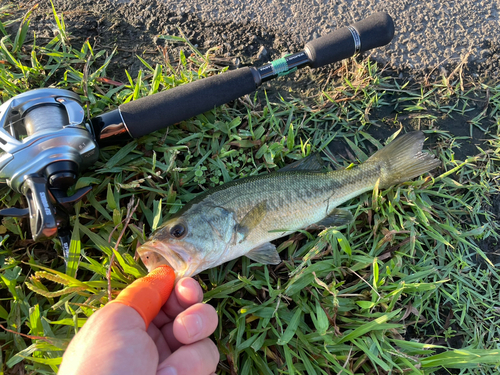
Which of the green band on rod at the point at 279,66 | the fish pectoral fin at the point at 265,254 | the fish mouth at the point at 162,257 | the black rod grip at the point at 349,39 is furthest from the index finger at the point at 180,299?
the black rod grip at the point at 349,39

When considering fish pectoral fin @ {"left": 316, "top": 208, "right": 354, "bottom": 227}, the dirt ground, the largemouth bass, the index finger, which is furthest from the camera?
the dirt ground

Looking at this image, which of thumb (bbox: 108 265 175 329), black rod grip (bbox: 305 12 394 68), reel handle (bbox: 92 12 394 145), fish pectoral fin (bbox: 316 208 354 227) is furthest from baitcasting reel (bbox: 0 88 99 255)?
black rod grip (bbox: 305 12 394 68)

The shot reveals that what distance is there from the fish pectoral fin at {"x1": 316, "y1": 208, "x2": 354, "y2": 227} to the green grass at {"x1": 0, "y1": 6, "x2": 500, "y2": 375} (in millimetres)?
103

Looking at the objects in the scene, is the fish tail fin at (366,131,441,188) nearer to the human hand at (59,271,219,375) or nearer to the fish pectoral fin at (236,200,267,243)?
the fish pectoral fin at (236,200,267,243)

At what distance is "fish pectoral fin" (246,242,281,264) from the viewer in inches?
103

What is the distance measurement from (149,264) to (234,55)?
2.41 metres

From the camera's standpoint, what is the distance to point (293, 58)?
308 cm

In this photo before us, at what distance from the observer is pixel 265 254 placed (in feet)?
8.65

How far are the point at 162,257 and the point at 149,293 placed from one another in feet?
1.28

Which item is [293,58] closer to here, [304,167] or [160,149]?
[304,167]

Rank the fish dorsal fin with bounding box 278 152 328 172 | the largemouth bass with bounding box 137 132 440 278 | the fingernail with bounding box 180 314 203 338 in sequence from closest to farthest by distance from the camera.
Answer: the fingernail with bounding box 180 314 203 338 → the largemouth bass with bounding box 137 132 440 278 → the fish dorsal fin with bounding box 278 152 328 172

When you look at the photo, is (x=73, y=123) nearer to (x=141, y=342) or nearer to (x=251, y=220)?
(x=251, y=220)

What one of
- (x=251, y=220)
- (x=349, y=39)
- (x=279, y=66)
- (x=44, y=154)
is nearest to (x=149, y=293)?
(x=251, y=220)

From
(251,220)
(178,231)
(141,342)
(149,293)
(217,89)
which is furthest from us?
(217,89)
